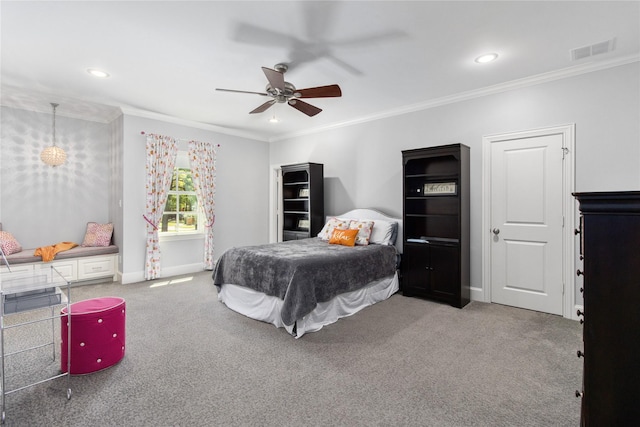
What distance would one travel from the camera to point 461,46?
9.57ft

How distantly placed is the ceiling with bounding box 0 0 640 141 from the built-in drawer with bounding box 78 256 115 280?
2310mm

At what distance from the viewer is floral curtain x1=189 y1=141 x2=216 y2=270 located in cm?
550

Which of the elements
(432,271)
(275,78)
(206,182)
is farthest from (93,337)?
(206,182)

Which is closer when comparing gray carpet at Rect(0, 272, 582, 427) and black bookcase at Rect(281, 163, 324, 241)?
gray carpet at Rect(0, 272, 582, 427)

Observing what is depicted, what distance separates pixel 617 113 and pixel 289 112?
3949 mm

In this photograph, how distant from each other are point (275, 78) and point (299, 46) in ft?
1.32

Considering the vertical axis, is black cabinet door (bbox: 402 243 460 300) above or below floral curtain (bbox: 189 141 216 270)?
below

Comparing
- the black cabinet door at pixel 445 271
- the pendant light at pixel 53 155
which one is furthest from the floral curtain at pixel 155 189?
the black cabinet door at pixel 445 271

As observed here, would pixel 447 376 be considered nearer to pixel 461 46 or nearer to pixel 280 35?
pixel 461 46

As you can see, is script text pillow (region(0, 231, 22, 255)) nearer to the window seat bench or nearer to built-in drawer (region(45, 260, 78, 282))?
the window seat bench

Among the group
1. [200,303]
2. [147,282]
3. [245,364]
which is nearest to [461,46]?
[245,364]

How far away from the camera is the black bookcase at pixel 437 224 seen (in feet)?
12.5

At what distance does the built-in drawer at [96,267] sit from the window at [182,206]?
0.86m

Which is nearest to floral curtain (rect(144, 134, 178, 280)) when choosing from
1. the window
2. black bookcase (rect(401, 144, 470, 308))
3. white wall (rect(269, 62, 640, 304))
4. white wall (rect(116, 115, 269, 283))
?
white wall (rect(116, 115, 269, 283))
